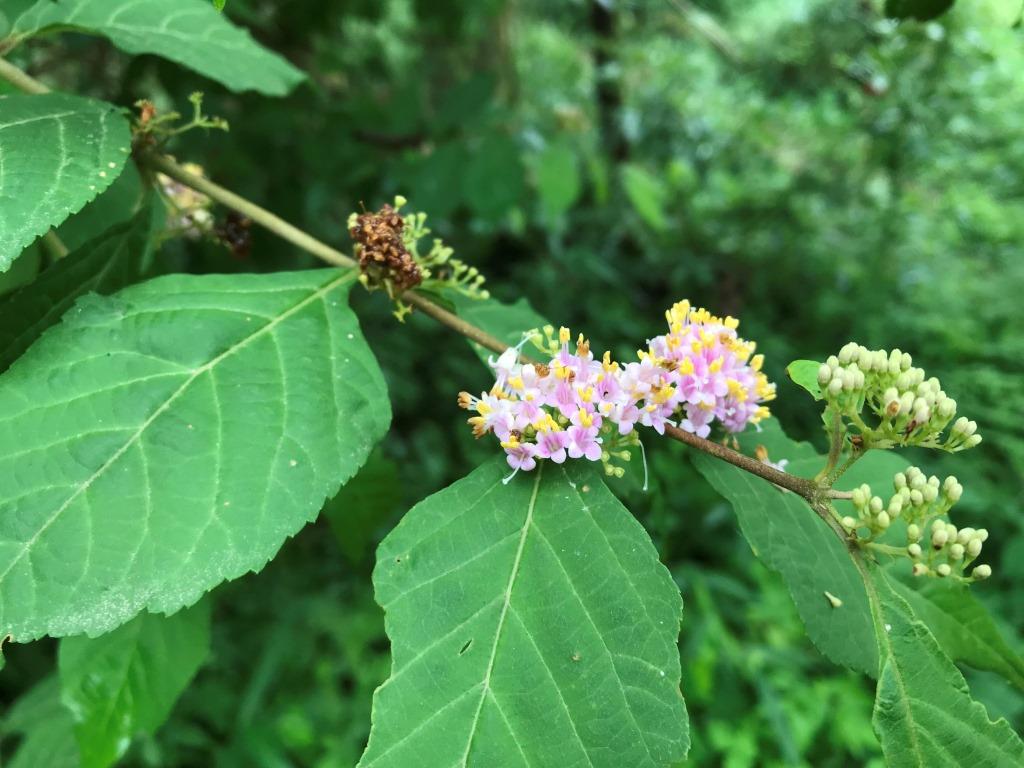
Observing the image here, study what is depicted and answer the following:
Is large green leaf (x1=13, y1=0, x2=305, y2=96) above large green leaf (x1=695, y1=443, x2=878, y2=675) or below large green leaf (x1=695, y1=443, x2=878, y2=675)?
above

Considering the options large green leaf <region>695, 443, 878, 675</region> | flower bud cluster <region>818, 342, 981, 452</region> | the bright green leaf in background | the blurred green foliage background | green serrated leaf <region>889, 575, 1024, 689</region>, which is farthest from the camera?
the bright green leaf in background

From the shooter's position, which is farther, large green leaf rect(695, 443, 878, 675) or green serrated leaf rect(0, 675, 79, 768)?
green serrated leaf rect(0, 675, 79, 768)

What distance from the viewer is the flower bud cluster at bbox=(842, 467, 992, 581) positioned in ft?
2.96

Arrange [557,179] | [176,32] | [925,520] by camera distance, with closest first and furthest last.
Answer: [925,520]
[176,32]
[557,179]

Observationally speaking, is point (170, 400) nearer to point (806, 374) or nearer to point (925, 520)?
point (806, 374)

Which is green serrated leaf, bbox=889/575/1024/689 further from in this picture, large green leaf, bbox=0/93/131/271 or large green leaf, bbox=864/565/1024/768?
large green leaf, bbox=0/93/131/271

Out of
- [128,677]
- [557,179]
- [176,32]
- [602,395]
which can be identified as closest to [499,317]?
[602,395]

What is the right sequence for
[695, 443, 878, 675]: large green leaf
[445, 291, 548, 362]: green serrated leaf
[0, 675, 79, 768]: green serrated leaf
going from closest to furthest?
1. [695, 443, 878, 675]: large green leaf
2. [445, 291, 548, 362]: green serrated leaf
3. [0, 675, 79, 768]: green serrated leaf

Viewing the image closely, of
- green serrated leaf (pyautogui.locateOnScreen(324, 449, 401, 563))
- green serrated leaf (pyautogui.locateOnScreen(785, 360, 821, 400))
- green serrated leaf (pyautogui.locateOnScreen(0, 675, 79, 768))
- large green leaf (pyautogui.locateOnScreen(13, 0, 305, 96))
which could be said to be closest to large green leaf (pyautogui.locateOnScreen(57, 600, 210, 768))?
green serrated leaf (pyautogui.locateOnScreen(324, 449, 401, 563))

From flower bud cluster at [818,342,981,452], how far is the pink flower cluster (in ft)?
0.54

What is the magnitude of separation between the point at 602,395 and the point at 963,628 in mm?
663

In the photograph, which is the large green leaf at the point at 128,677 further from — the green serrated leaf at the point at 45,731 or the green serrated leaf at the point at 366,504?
the green serrated leaf at the point at 45,731

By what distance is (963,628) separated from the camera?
1149 millimetres

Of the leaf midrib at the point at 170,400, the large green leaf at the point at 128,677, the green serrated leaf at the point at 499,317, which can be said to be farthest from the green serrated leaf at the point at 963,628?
the large green leaf at the point at 128,677
